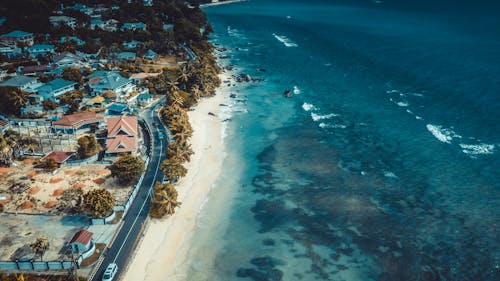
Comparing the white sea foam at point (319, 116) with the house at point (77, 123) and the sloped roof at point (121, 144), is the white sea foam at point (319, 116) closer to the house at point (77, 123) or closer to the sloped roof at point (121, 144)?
the sloped roof at point (121, 144)

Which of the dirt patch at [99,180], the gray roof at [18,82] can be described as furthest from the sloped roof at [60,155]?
the gray roof at [18,82]

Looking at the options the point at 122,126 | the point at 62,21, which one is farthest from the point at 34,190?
the point at 62,21

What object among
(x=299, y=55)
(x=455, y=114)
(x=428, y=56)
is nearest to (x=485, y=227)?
(x=455, y=114)

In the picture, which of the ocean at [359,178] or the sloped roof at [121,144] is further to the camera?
the sloped roof at [121,144]

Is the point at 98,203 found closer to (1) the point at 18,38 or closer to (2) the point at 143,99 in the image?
(2) the point at 143,99

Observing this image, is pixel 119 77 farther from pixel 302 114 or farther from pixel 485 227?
pixel 485 227

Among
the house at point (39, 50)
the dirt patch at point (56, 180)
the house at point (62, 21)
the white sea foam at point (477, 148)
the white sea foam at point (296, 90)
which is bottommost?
the dirt patch at point (56, 180)
